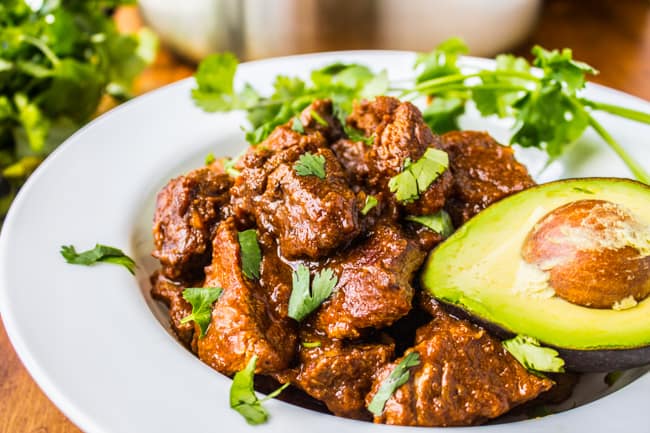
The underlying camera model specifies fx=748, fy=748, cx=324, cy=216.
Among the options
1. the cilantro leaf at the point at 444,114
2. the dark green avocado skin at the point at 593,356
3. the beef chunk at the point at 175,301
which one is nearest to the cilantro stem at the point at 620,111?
the cilantro leaf at the point at 444,114

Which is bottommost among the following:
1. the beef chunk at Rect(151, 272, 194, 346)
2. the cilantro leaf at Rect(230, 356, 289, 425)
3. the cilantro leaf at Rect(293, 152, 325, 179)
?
the beef chunk at Rect(151, 272, 194, 346)

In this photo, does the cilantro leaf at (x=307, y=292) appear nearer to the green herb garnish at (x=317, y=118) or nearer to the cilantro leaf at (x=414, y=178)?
the cilantro leaf at (x=414, y=178)

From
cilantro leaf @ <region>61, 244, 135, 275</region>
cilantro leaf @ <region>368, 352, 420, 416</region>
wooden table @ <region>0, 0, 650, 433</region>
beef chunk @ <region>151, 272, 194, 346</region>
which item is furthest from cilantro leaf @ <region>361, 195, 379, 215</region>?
wooden table @ <region>0, 0, 650, 433</region>

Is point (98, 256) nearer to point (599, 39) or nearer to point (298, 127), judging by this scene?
point (298, 127)

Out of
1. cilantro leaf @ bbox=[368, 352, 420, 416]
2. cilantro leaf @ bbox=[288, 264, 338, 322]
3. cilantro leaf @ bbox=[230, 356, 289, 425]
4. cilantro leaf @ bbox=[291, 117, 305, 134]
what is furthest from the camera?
cilantro leaf @ bbox=[291, 117, 305, 134]

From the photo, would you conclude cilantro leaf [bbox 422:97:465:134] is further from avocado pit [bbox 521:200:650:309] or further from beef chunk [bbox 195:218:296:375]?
beef chunk [bbox 195:218:296:375]
